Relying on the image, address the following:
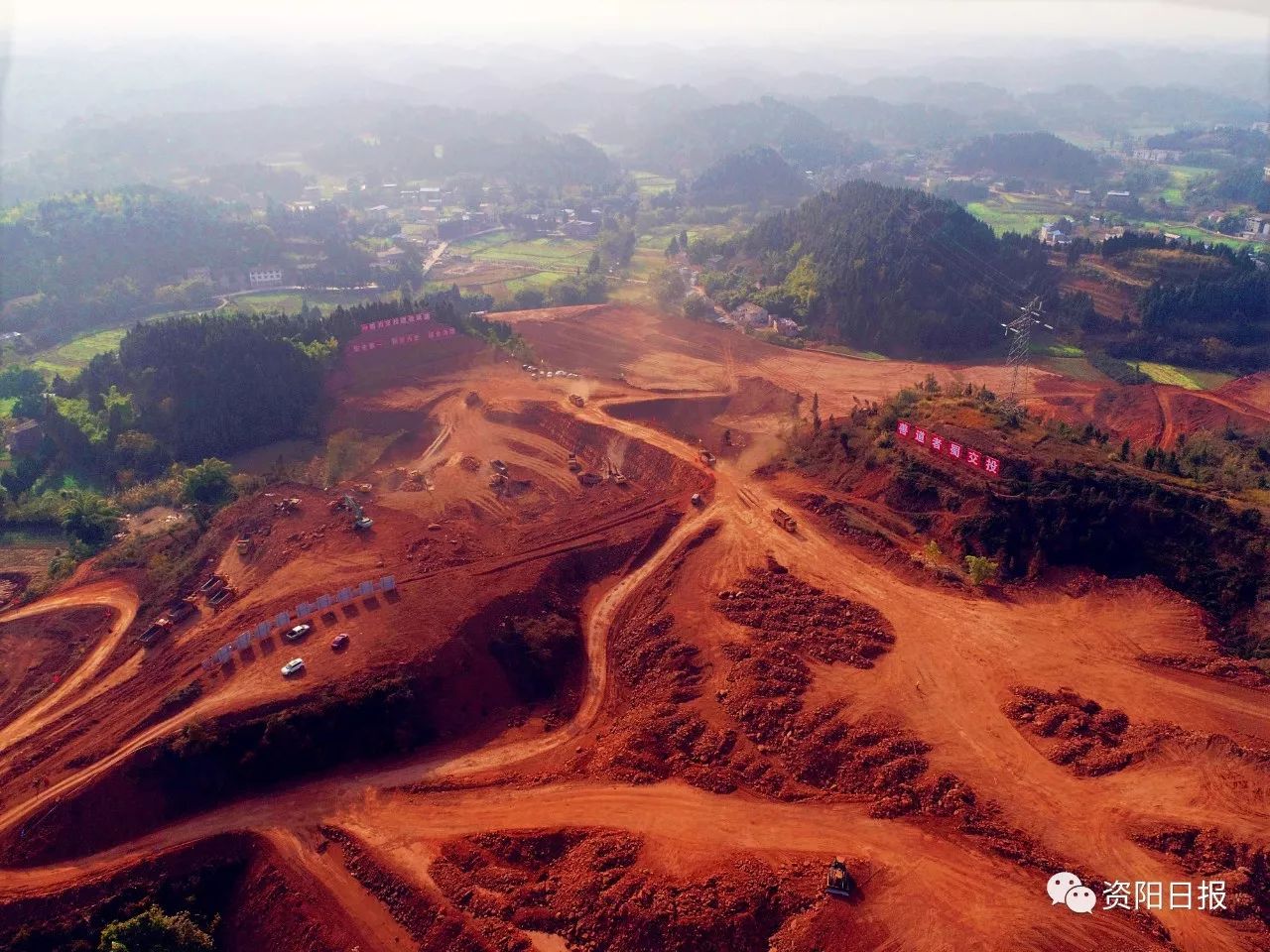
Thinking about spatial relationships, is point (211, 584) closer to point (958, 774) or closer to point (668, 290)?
point (958, 774)

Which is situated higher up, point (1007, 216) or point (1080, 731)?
point (1007, 216)

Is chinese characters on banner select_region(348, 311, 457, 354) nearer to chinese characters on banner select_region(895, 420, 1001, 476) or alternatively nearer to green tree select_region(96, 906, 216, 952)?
chinese characters on banner select_region(895, 420, 1001, 476)

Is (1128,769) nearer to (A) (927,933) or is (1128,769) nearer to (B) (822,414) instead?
(A) (927,933)

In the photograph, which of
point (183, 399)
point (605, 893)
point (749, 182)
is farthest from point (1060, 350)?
point (749, 182)

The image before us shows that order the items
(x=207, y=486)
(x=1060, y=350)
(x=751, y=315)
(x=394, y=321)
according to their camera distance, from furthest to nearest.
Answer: (x=751, y=315)
(x=1060, y=350)
(x=394, y=321)
(x=207, y=486)

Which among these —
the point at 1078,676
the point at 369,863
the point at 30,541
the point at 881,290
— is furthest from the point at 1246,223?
the point at 30,541

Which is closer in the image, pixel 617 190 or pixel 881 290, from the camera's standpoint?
pixel 881 290

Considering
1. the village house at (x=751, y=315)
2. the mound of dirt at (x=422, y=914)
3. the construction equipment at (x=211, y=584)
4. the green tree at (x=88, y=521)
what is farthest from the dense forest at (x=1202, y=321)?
the green tree at (x=88, y=521)
